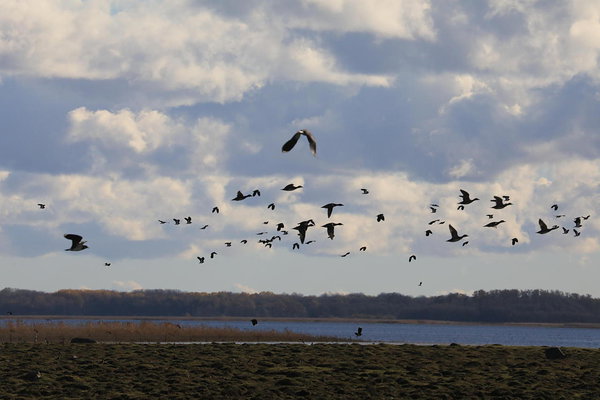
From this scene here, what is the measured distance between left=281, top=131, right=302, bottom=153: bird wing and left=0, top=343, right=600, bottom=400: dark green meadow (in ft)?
53.4

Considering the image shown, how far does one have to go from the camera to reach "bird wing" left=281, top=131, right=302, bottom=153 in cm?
1864

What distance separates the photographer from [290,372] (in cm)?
3731

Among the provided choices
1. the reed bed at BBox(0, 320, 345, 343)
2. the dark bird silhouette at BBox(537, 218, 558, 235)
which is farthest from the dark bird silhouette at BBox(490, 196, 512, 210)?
the reed bed at BBox(0, 320, 345, 343)

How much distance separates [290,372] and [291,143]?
793 inches

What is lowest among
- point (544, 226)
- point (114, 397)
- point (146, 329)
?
point (114, 397)

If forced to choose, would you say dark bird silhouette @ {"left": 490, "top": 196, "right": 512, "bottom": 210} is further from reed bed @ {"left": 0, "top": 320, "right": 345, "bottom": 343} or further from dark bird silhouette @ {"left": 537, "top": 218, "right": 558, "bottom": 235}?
reed bed @ {"left": 0, "top": 320, "right": 345, "bottom": 343}

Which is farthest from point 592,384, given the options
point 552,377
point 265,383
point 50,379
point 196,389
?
point 50,379

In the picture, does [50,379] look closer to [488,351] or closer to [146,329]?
[488,351]

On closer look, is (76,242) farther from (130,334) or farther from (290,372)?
(130,334)

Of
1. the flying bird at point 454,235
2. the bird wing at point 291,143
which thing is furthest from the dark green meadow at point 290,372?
the bird wing at point 291,143

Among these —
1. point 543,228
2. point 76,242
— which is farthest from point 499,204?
point 76,242

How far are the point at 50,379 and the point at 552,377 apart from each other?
64.2 feet

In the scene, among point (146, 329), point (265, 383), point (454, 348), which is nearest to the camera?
point (265, 383)

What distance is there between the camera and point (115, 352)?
42688 mm
